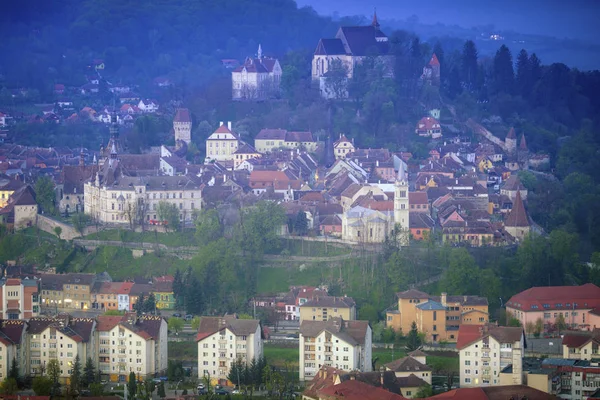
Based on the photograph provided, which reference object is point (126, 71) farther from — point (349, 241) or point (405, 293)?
point (405, 293)

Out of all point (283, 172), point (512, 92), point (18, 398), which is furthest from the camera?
point (512, 92)

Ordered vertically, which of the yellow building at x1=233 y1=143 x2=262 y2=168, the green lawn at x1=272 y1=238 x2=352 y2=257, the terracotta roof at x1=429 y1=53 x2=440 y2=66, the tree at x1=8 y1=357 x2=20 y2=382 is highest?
the terracotta roof at x1=429 y1=53 x2=440 y2=66

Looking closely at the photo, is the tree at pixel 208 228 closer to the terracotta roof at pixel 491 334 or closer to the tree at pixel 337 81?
the terracotta roof at pixel 491 334

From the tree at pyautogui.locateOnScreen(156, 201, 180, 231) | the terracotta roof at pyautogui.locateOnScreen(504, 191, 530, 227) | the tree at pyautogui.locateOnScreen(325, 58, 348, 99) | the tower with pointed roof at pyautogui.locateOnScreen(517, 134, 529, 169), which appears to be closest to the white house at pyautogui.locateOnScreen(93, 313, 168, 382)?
the tree at pyautogui.locateOnScreen(156, 201, 180, 231)

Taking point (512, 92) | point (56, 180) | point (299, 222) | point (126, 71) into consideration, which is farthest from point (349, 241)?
point (126, 71)

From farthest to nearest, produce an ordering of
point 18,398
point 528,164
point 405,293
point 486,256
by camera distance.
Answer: point 528,164 → point 486,256 → point 405,293 → point 18,398

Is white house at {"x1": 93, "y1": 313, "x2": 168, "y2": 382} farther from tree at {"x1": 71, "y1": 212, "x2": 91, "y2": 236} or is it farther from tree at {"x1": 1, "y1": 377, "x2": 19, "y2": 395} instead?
tree at {"x1": 71, "y1": 212, "x2": 91, "y2": 236}
